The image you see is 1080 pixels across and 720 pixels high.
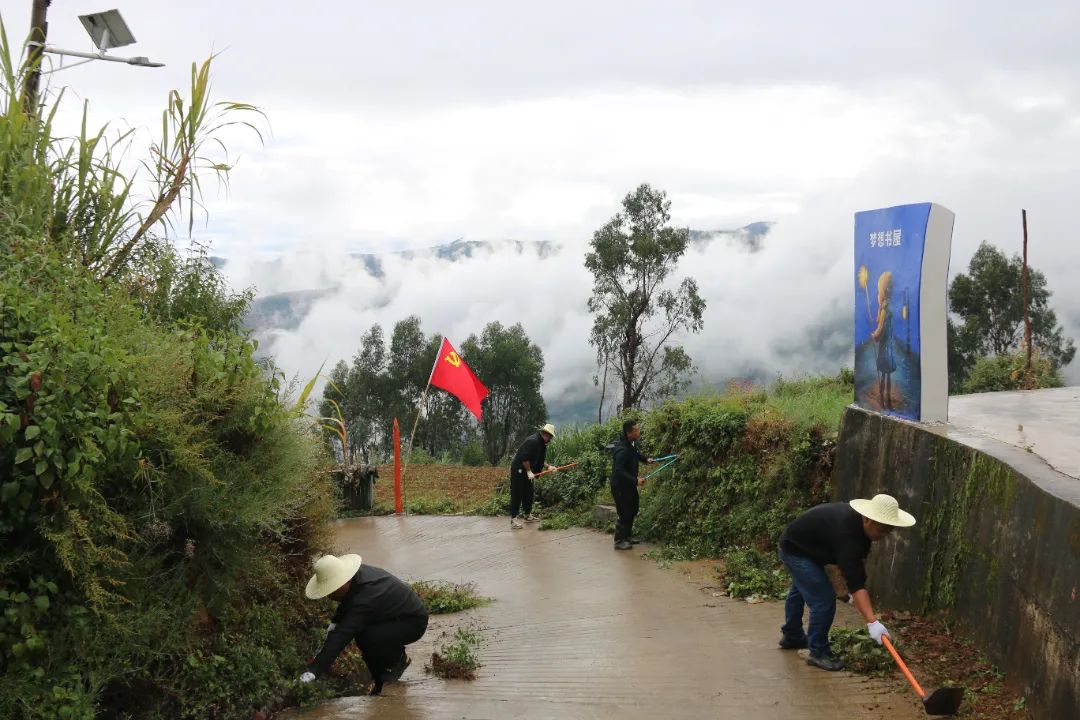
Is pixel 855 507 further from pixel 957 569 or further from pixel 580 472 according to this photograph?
pixel 580 472

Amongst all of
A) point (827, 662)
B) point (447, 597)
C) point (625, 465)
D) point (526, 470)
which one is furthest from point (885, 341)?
point (526, 470)

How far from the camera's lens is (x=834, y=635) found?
27.1 ft

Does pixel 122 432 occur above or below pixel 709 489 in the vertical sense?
above

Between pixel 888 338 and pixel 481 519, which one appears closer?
pixel 888 338

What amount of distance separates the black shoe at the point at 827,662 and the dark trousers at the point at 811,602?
1.3 inches

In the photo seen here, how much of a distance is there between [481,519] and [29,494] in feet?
38.6

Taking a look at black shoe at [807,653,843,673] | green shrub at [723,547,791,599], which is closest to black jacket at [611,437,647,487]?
green shrub at [723,547,791,599]

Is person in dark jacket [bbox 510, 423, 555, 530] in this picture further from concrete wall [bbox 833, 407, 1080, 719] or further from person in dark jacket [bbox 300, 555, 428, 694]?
person in dark jacket [bbox 300, 555, 428, 694]

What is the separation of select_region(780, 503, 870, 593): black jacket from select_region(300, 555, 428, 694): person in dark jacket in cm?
306

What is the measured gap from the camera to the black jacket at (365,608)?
727 centimetres

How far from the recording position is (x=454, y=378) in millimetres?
18938

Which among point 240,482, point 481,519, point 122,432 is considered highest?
point 122,432

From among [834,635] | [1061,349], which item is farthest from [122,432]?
[1061,349]

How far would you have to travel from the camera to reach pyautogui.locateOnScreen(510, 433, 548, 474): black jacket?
1574 cm
